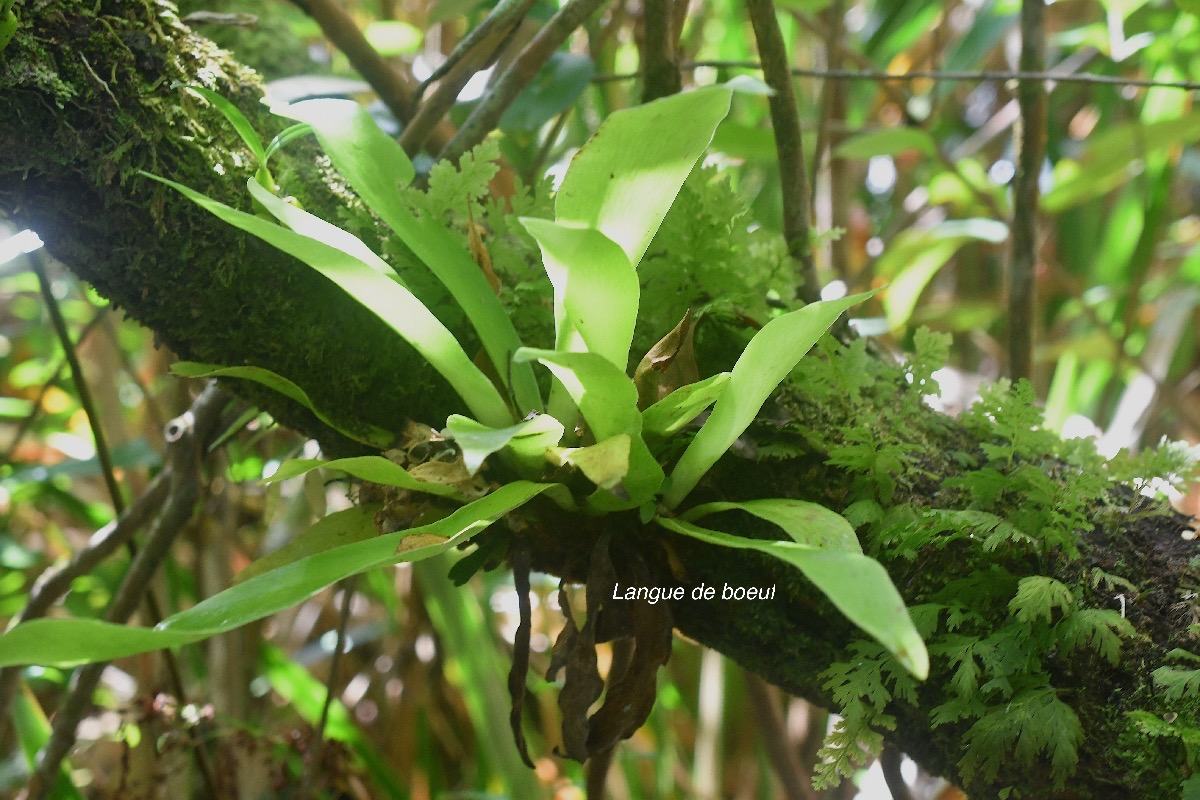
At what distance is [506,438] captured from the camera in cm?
38

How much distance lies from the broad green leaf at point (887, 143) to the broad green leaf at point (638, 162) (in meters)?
0.68

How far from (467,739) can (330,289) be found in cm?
118

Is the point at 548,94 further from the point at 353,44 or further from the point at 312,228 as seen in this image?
the point at 312,228

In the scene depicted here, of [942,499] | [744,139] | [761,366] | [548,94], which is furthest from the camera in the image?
[744,139]

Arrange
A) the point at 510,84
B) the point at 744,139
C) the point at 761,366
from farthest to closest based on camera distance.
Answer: the point at 744,139 < the point at 510,84 < the point at 761,366

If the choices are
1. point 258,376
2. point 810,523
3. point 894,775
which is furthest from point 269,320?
point 894,775

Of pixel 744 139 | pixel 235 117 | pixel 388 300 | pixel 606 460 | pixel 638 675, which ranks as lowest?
pixel 638 675

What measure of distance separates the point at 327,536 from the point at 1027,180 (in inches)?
32.5

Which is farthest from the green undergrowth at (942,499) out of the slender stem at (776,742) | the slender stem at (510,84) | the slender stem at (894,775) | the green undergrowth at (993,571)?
the slender stem at (776,742)

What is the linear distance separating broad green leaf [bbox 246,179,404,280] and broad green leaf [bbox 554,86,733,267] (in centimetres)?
12

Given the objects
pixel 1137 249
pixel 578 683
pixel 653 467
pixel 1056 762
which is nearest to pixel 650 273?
pixel 653 467

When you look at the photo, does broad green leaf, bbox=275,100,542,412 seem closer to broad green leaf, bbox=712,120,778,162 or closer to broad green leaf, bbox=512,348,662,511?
broad green leaf, bbox=512,348,662,511

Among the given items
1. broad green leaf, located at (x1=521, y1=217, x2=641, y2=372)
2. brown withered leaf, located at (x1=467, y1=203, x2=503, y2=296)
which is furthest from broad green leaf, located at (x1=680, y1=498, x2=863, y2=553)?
brown withered leaf, located at (x1=467, y1=203, x2=503, y2=296)

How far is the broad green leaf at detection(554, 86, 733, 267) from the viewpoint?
0.42m
